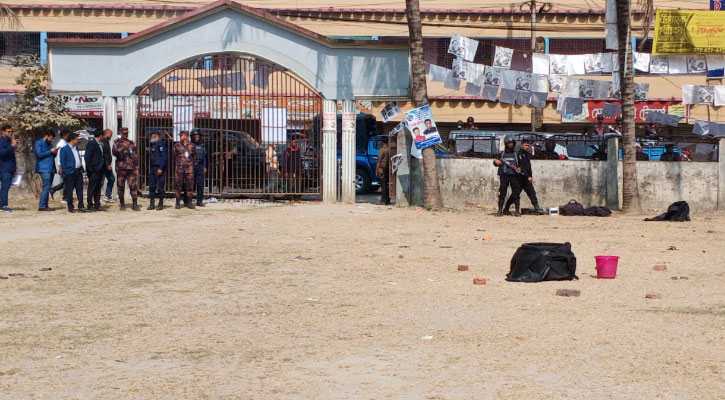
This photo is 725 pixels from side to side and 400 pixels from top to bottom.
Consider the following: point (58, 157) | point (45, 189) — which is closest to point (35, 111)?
point (58, 157)

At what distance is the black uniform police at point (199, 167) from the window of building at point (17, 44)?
56.5ft

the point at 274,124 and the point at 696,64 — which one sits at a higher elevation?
the point at 696,64

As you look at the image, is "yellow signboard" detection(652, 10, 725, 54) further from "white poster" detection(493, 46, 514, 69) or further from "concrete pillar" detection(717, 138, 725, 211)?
"white poster" detection(493, 46, 514, 69)

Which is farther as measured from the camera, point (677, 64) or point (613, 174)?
point (677, 64)

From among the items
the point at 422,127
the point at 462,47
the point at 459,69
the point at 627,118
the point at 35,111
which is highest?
the point at 462,47

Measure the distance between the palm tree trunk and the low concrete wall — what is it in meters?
0.76

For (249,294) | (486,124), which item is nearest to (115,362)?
(249,294)

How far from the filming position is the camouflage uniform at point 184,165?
800 inches

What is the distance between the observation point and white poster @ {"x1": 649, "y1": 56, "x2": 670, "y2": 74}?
22.5 m

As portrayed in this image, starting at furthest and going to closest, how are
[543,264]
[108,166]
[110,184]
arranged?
[110,184] < [108,166] < [543,264]

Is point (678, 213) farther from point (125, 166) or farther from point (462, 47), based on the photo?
point (125, 166)

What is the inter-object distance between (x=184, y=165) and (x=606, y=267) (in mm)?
10827

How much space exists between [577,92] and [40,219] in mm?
11655

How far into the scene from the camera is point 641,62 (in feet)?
73.6
